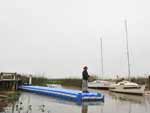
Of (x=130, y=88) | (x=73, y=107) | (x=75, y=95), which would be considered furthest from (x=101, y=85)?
(x=73, y=107)

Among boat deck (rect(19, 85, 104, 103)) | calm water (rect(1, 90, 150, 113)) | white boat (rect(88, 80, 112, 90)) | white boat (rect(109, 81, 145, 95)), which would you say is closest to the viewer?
calm water (rect(1, 90, 150, 113))

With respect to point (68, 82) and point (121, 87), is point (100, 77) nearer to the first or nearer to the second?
point (68, 82)

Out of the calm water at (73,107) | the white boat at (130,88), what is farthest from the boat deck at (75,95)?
the white boat at (130,88)

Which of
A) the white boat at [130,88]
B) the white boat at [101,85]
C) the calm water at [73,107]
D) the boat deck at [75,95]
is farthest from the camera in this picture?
the white boat at [101,85]

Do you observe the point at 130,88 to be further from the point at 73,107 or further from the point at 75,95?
the point at 73,107

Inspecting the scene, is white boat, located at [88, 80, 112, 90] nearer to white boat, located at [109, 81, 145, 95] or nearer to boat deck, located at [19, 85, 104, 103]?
white boat, located at [109, 81, 145, 95]

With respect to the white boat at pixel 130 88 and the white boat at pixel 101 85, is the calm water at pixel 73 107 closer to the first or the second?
the white boat at pixel 130 88

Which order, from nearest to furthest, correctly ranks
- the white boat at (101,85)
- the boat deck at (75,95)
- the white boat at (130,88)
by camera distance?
the boat deck at (75,95)
the white boat at (130,88)
the white boat at (101,85)

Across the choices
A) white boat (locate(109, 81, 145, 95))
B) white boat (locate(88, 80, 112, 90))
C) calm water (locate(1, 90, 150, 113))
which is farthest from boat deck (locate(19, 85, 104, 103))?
white boat (locate(88, 80, 112, 90))

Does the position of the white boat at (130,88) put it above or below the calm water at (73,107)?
above

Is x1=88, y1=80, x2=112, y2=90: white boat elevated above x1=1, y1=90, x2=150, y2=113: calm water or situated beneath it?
elevated above

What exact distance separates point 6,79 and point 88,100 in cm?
1752

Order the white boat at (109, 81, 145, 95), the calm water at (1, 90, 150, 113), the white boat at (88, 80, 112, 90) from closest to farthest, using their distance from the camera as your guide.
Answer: the calm water at (1, 90, 150, 113) → the white boat at (109, 81, 145, 95) → the white boat at (88, 80, 112, 90)

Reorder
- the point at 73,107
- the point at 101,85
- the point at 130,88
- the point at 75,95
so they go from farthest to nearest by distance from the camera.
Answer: the point at 101,85 < the point at 130,88 < the point at 75,95 < the point at 73,107
